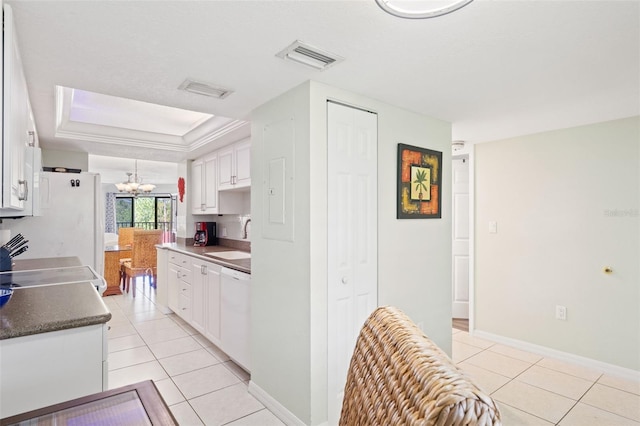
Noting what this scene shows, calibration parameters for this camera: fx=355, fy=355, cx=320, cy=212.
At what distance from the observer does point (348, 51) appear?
1705mm

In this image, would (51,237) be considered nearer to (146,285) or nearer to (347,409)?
(146,285)

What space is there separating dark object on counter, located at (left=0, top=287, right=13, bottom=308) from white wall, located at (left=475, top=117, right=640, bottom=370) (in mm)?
3867

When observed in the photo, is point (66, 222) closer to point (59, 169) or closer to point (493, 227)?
point (59, 169)

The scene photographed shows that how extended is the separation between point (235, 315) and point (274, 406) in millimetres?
813

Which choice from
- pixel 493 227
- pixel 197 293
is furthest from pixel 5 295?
pixel 493 227

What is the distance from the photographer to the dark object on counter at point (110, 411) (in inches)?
31.9

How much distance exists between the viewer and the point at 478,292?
3.82 metres

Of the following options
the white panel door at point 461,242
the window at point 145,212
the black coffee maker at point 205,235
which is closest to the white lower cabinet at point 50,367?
the black coffee maker at point 205,235

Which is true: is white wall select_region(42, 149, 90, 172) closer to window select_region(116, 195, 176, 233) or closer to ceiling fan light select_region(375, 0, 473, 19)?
ceiling fan light select_region(375, 0, 473, 19)

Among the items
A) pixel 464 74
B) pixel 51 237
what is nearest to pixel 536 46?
pixel 464 74

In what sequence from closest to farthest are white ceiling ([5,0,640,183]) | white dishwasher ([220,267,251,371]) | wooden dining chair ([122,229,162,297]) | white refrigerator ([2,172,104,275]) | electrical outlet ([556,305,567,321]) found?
white ceiling ([5,0,640,183]) → white dishwasher ([220,267,251,371]) → electrical outlet ([556,305,567,321]) → white refrigerator ([2,172,104,275]) → wooden dining chair ([122,229,162,297])

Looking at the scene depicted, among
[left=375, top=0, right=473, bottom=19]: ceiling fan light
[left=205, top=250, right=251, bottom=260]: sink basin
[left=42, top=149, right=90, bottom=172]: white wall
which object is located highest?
[left=375, top=0, right=473, bottom=19]: ceiling fan light

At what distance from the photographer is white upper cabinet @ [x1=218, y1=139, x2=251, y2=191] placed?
3460 millimetres

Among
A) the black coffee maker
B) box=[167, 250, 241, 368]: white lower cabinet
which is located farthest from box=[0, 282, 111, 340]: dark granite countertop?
the black coffee maker
